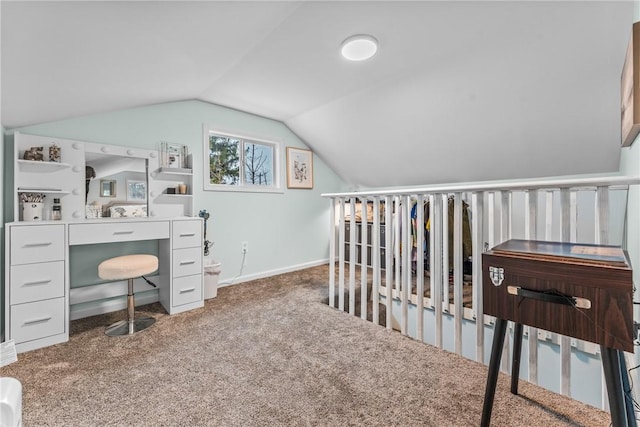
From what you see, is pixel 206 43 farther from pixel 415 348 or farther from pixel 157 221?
pixel 415 348

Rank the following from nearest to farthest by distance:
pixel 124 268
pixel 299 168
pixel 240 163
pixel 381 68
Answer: pixel 124 268
pixel 381 68
pixel 240 163
pixel 299 168

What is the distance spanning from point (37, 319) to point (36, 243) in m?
0.52

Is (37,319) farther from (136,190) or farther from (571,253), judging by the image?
(571,253)

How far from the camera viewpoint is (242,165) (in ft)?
12.2

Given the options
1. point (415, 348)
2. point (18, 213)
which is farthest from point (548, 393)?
point (18, 213)

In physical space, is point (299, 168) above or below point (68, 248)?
above

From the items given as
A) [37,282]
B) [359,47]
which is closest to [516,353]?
[359,47]

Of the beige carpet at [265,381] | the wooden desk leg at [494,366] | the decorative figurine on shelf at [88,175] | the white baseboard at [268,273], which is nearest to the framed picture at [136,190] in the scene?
the decorative figurine on shelf at [88,175]

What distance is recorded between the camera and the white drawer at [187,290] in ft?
8.29

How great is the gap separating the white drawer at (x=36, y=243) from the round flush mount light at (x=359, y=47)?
250 centimetres

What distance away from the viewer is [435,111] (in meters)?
2.78

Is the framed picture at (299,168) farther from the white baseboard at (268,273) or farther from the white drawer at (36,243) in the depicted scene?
the white drawer at (36,243)

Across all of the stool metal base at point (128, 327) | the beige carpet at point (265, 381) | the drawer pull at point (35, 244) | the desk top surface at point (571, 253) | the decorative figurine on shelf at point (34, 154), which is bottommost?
the beige carpet at point (265, 381)

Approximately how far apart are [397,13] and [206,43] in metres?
1.26
